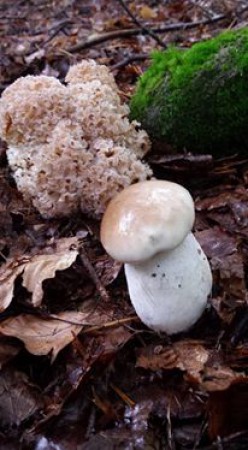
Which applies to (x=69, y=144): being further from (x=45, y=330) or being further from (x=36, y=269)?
(x=45, y=330)

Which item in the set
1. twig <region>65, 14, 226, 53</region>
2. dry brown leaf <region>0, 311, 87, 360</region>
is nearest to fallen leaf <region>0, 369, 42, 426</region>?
dry brown leaf <region>0, 311, 87, 360</region>

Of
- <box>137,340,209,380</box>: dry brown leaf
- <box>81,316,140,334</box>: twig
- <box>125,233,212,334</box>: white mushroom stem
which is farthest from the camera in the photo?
<box>81,316,140,334</box>: twig

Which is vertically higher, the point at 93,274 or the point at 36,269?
the point at 36,269

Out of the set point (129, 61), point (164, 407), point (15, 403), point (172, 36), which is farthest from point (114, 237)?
point (172, 36)

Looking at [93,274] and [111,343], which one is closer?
[111,343]

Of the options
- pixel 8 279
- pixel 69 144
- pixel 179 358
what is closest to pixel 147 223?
pixel 179 358

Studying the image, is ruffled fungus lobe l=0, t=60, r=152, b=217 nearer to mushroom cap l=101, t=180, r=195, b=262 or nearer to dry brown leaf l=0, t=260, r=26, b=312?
Answer: dry brown leaf l=0, t=260, r=26, b=312
